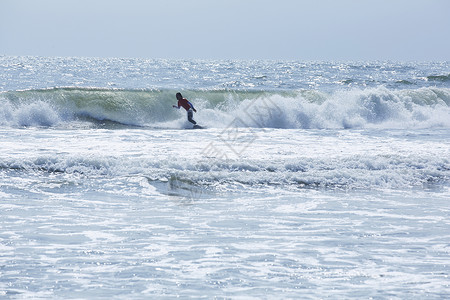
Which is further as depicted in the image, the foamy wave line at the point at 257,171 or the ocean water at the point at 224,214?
the foamy wave line at the point at 257,171

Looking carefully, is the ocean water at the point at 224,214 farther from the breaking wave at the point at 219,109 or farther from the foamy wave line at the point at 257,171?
the breaking wave at the point at 219,109

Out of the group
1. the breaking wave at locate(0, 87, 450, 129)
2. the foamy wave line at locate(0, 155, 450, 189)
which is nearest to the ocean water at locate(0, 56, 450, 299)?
the foamy wave line at locate(0, 155, 450, 189)

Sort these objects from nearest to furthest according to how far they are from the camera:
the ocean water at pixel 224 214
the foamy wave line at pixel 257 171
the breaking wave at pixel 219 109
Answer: the ocean water at pixel 224 214 < the foamy wave line at pixel 257 171 < the breaking wave at pixel 219 109

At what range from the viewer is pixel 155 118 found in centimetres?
→ 2298

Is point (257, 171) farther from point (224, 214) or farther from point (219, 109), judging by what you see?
point (219, 109)

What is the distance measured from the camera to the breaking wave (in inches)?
843

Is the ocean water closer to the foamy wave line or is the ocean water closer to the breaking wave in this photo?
the foamy wave line

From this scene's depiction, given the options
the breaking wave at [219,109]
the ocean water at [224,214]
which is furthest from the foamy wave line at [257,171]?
the breaking wave at [219,109]

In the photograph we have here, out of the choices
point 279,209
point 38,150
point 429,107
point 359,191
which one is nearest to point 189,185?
point 279,209

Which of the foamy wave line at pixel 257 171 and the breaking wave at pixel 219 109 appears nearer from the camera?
the foamy wave line at pixel 257 171

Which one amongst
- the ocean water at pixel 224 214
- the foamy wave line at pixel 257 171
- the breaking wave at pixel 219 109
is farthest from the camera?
the breaking wave at pixel 219 109

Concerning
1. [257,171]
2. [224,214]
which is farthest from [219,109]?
[224,214]

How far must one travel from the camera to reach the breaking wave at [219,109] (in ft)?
70.3

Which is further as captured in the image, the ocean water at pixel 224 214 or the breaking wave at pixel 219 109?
the breaking wave at pixel 219 109
